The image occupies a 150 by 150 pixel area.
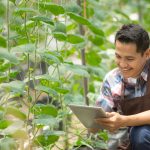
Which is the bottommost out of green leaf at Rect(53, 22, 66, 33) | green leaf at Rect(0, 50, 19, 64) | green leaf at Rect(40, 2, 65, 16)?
green leaf at Rect(0, 50, 19, 64)

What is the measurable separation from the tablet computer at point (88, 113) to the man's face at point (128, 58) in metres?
0.33

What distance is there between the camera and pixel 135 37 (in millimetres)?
3271

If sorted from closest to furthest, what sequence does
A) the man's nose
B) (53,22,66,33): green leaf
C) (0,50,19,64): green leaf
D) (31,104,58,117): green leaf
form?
(0,50,19,64): green leaf → (31,104,58,117): green leaf → the man's nose → (53,22,66,33): green leaf

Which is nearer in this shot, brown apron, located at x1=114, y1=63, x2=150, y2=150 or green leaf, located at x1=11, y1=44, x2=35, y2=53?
green leaf, located at x1=11, y1=44, x2=35, y2=53

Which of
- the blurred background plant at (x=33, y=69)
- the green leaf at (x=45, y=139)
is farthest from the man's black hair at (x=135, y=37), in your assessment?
the green leaf at (x=45, y=139)

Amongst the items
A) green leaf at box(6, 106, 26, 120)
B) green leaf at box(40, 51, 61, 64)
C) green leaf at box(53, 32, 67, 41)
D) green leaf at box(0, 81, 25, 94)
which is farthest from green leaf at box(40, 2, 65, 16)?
green leaf at box(6, 106, 26, 120)

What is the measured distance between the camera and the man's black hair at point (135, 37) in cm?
326

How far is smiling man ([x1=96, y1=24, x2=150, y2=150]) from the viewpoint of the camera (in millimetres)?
3221

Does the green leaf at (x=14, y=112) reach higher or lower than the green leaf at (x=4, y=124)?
higher

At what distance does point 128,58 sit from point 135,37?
0.14m

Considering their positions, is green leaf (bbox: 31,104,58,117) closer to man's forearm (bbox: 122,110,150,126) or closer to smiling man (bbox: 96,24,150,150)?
smiling man (bbox: 96,24,150,150)

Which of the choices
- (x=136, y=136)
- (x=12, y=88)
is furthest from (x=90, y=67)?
(x=12, y=88)

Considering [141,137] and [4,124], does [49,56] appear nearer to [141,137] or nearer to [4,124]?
[4,124]

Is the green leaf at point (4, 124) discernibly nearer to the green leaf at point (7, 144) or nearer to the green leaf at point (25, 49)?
the green leaf at point (7, 144)
